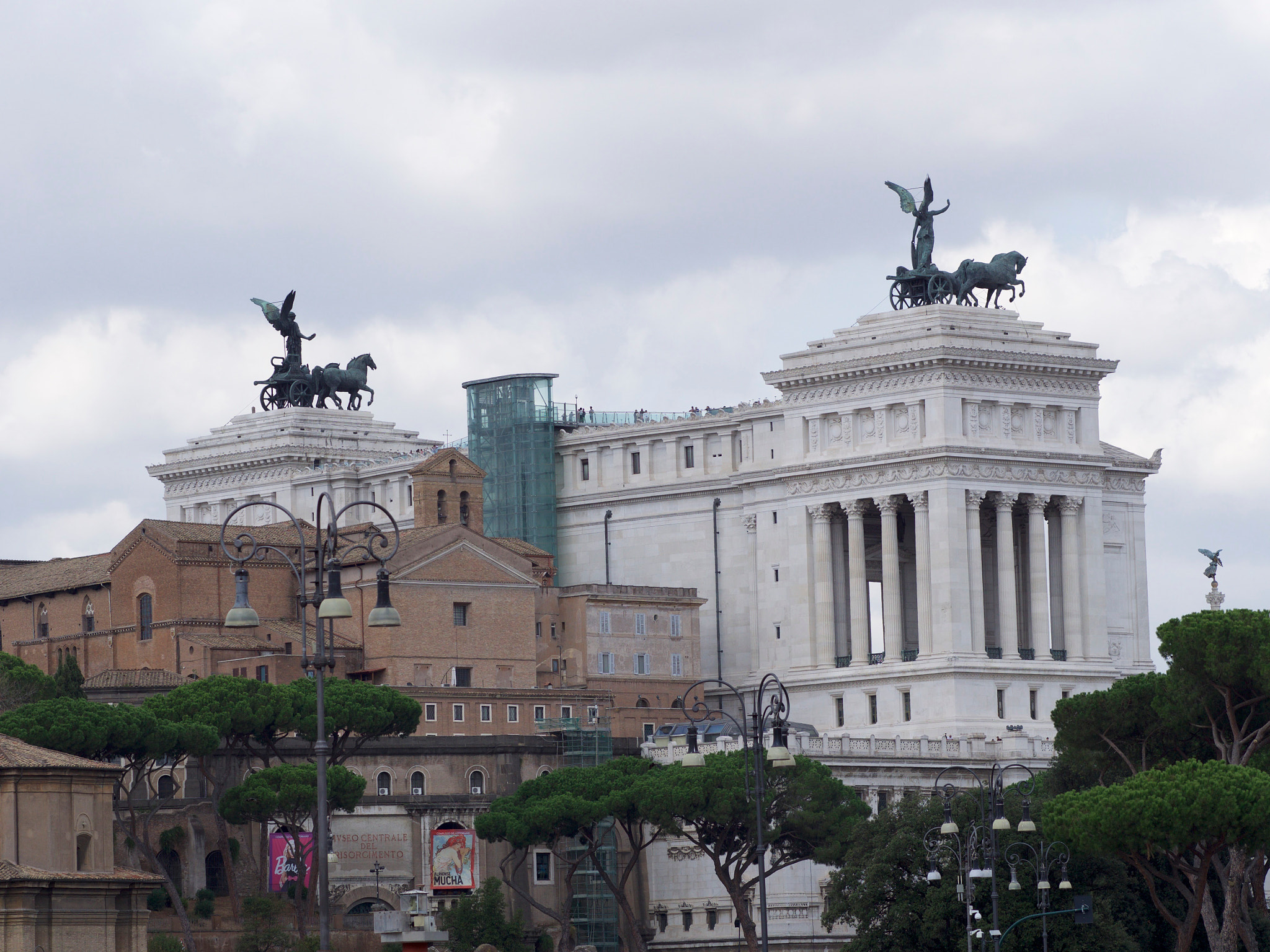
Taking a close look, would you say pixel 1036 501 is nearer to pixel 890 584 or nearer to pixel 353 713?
pixel 890 584

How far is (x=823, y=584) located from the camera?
142000 millimetres

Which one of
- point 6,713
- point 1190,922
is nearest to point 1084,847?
point 1190,922

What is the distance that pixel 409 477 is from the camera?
165 metres

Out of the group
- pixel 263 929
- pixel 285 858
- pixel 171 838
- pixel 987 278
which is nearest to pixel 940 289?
pixel 987 278

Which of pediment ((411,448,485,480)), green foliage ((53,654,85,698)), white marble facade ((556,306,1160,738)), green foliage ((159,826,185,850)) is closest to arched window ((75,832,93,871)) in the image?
green foliage ((159,826,185,850))

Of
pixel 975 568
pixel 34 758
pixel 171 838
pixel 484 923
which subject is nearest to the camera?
pixel 34 758

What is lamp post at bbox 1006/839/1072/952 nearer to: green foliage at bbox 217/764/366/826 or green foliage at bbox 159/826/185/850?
green foliage at bbox 217/764/366/826

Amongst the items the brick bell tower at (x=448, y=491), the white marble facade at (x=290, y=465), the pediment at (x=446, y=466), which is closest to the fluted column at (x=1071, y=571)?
the brick bell tower at (x=448, y=491)

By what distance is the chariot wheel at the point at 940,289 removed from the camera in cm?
14438

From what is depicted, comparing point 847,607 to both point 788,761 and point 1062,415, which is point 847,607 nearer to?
point 1062,415

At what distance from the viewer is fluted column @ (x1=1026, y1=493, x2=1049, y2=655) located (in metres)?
140

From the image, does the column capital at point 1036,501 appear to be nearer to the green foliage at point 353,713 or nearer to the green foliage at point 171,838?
the green foliage at point 353,713

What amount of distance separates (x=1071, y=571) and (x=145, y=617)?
41227 millimetres

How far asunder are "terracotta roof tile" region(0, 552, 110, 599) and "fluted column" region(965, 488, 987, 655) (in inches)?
1510
